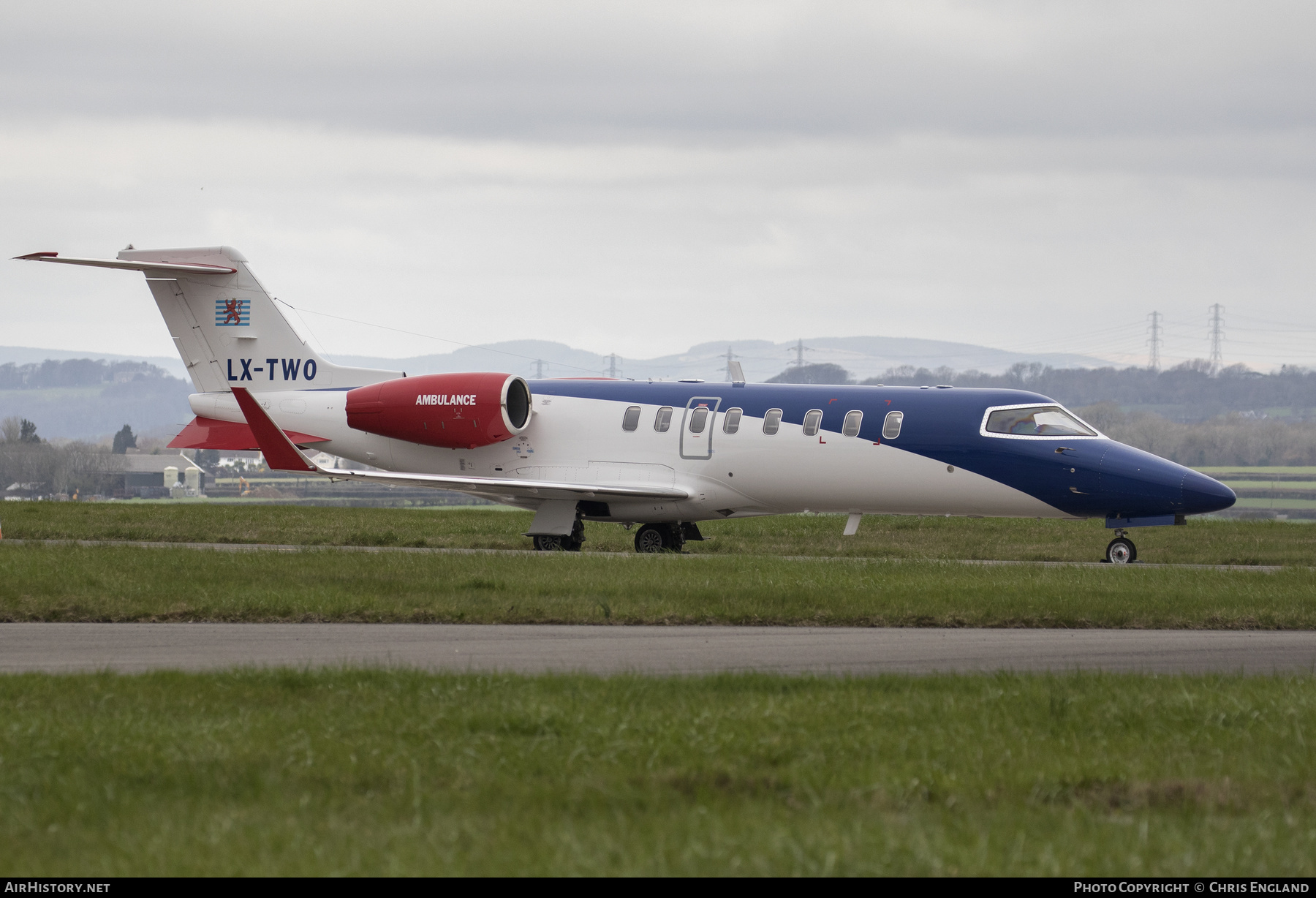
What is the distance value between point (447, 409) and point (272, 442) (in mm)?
3666

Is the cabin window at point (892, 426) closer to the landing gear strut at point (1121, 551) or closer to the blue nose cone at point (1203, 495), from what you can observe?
the landing gear strut at point (1121, 551)

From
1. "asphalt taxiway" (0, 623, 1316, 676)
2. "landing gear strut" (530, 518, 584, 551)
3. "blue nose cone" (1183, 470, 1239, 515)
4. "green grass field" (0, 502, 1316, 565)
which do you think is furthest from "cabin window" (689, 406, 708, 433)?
"asphalt taxiway" (0, 623, 1316, 676)

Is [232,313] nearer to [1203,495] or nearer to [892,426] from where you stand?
[892,426]

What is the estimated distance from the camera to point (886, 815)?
685 centimetres

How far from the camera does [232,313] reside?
90.7 ft

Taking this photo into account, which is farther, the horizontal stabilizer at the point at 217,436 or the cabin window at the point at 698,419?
the horizontal stabilizer at the point at 217,436

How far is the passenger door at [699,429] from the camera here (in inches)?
977

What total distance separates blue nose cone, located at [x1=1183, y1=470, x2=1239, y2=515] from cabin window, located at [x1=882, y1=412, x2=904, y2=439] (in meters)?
4.75

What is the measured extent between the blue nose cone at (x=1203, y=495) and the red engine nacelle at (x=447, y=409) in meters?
11.7

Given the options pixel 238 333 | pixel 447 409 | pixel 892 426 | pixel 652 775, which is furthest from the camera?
pixel 238 333

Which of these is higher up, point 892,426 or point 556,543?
point 892,426

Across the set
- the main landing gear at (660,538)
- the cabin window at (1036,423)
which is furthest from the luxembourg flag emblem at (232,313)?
the cabin window at (1036,423)

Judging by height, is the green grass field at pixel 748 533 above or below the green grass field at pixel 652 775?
below

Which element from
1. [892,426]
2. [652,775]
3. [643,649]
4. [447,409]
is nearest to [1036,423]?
[892,426]
